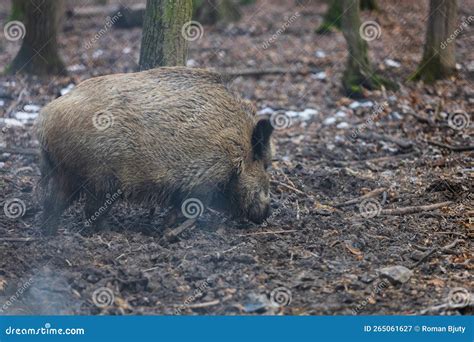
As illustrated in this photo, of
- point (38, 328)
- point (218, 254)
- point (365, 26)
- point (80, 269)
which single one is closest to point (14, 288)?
point (80, 269)

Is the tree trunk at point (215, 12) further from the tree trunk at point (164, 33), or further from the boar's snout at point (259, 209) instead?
the boar's snout at point (259, 209)

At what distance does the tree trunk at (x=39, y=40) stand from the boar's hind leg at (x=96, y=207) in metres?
4.32

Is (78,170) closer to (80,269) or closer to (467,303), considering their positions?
(80,269)

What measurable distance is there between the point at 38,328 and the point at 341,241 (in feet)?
8.16

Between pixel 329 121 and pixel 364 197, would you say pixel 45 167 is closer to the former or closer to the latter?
pixel 364 197

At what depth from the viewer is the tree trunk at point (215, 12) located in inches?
535

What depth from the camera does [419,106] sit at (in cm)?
950

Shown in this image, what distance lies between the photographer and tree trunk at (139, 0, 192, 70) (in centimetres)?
689

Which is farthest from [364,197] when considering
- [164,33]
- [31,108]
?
[31,108]

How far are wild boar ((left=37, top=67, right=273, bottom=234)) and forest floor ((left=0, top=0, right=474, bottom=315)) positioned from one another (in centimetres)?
32

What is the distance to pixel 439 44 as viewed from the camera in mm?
9914

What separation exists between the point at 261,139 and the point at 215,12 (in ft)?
25.9

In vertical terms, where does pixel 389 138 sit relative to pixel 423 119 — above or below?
below

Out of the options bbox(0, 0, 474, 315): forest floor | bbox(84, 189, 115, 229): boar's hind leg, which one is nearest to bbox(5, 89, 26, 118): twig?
bbox(0, 0, 474, 315): forest floor
